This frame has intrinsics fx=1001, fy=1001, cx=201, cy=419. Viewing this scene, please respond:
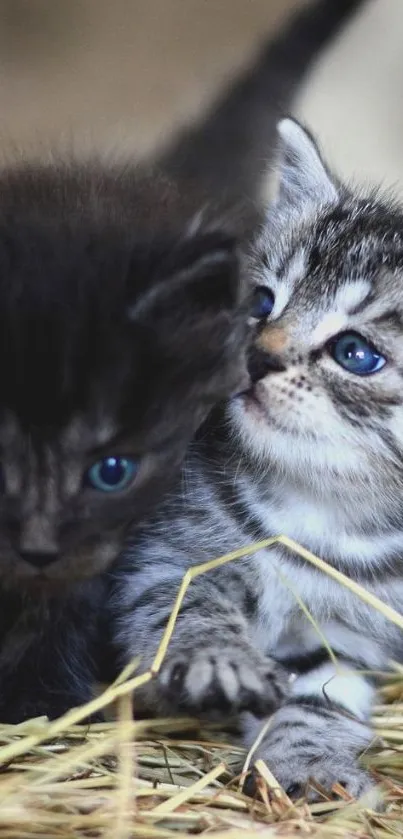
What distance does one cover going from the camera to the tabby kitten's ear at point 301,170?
2004mm

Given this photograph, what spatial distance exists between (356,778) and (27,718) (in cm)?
52

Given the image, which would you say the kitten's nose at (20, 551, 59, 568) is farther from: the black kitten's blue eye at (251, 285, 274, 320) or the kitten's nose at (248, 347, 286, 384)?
the black kitten's blue eye at (251, 285, 274, 320)

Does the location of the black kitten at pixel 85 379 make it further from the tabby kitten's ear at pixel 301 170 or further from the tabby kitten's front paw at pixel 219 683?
the tabby kitten's ear at pixel 301 170

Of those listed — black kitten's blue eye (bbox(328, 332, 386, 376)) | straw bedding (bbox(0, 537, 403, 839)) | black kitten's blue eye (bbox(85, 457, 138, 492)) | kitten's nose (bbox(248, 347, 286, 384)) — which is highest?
black kitten's blue eye (bbox(328, 332, 386, 376))

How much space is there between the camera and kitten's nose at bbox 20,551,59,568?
1.36m

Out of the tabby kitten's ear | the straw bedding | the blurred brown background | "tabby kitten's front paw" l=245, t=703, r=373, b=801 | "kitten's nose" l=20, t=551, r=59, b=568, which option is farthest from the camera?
the blurred brown background

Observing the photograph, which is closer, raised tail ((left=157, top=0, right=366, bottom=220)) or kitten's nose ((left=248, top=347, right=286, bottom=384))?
kitten's nose ((left=248, top=347, right=286, bottom=384))

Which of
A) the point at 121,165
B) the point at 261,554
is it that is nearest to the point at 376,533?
the point at 261,554

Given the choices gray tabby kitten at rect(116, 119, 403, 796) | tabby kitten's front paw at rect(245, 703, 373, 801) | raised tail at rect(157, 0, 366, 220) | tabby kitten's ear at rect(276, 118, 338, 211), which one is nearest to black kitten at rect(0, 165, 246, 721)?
gray tabby kitten at rect(116, 119, 403, 796)

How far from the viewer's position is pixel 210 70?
2.50 m

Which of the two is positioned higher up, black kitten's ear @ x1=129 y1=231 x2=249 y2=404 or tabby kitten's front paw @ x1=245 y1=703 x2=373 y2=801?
black kitten's ear @ x1=129 y1=231 x2=249 y2=404

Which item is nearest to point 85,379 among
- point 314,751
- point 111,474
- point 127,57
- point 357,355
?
point 111,474

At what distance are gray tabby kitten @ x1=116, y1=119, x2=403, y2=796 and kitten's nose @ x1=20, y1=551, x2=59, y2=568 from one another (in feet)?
1.01

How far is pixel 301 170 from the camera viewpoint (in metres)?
2.04
